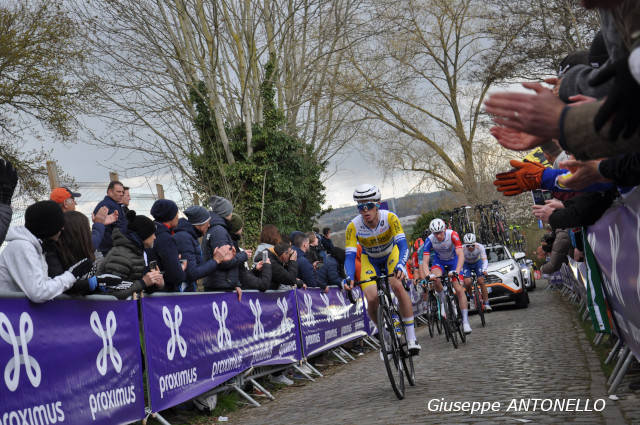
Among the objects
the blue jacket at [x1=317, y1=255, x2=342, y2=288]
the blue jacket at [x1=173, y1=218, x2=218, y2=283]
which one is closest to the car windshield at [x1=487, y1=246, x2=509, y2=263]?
the blue jacket at [x1=317, y1=255, x2=342, y2=288]

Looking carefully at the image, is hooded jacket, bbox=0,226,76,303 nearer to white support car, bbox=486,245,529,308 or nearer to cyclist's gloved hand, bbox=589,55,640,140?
cyclist's gloved hand, bbox=589,55,640,140

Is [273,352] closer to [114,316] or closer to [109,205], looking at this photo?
[109,205]

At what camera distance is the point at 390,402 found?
6949 millimetres

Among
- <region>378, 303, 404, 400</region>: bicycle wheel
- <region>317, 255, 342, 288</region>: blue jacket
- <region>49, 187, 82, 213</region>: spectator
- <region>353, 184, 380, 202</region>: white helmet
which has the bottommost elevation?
<region>378, 303, 404, 400</region>: bicycle wheel

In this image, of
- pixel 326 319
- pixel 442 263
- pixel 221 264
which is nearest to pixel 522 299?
pixel 442 263

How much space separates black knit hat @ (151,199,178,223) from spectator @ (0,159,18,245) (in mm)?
2635

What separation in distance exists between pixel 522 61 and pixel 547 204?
19040mm

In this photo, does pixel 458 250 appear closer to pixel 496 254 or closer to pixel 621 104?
pixel 496 254

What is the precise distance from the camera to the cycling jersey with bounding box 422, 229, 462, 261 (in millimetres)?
13055

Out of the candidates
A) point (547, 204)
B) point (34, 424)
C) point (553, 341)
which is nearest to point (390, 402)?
point (547, 204)

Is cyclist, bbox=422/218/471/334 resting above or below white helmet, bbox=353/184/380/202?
below

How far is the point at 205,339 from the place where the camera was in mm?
7469

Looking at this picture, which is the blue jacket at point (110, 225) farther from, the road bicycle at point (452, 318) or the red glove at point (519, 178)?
the road bicycle at point (452, 318)

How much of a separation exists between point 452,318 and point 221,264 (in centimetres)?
504
